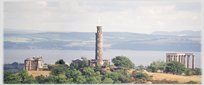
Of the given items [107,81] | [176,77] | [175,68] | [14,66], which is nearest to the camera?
[107,81]

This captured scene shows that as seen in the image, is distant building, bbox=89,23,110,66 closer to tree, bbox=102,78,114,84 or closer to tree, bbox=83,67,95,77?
tree, bbox=83,67,95,77

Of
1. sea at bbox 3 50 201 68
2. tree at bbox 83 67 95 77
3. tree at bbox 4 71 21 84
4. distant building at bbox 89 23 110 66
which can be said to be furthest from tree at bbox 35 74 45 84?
sea at bbox 3 50 201 68

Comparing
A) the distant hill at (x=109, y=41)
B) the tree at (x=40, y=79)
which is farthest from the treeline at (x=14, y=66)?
the tree at (x=40, y=79)

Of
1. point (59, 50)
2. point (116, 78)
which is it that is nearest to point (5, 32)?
point (59, 50)

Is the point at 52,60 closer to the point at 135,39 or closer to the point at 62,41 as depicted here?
the point at 62,41

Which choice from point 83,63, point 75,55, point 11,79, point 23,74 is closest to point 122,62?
point 83,63

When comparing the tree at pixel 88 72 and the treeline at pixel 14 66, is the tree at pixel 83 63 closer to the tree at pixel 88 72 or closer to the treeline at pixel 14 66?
the tree at pixel 88 72

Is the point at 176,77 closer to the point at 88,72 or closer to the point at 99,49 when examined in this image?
the point at 88,72
